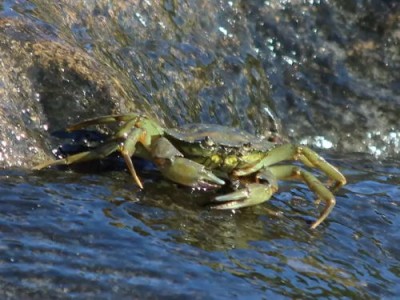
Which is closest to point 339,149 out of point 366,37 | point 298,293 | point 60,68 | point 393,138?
point 393,138

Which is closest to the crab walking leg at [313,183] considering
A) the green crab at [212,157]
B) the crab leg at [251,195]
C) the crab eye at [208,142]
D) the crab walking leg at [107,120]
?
the green crab at [212,157]

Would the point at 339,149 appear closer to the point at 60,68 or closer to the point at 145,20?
the point at 145,20

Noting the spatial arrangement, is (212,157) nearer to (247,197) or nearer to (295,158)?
(247,197)

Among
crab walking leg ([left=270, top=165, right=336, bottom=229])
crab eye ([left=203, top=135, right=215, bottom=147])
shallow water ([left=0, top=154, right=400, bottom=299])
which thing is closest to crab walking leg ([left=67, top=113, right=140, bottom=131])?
shallow water ([left=0, top=154, right=400, bottom=299])

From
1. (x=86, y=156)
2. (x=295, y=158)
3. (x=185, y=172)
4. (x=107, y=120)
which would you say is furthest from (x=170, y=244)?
(x=295, y=158)

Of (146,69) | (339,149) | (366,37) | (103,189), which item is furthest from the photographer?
(366,37)

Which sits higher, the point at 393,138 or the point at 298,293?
the point at 393,138
